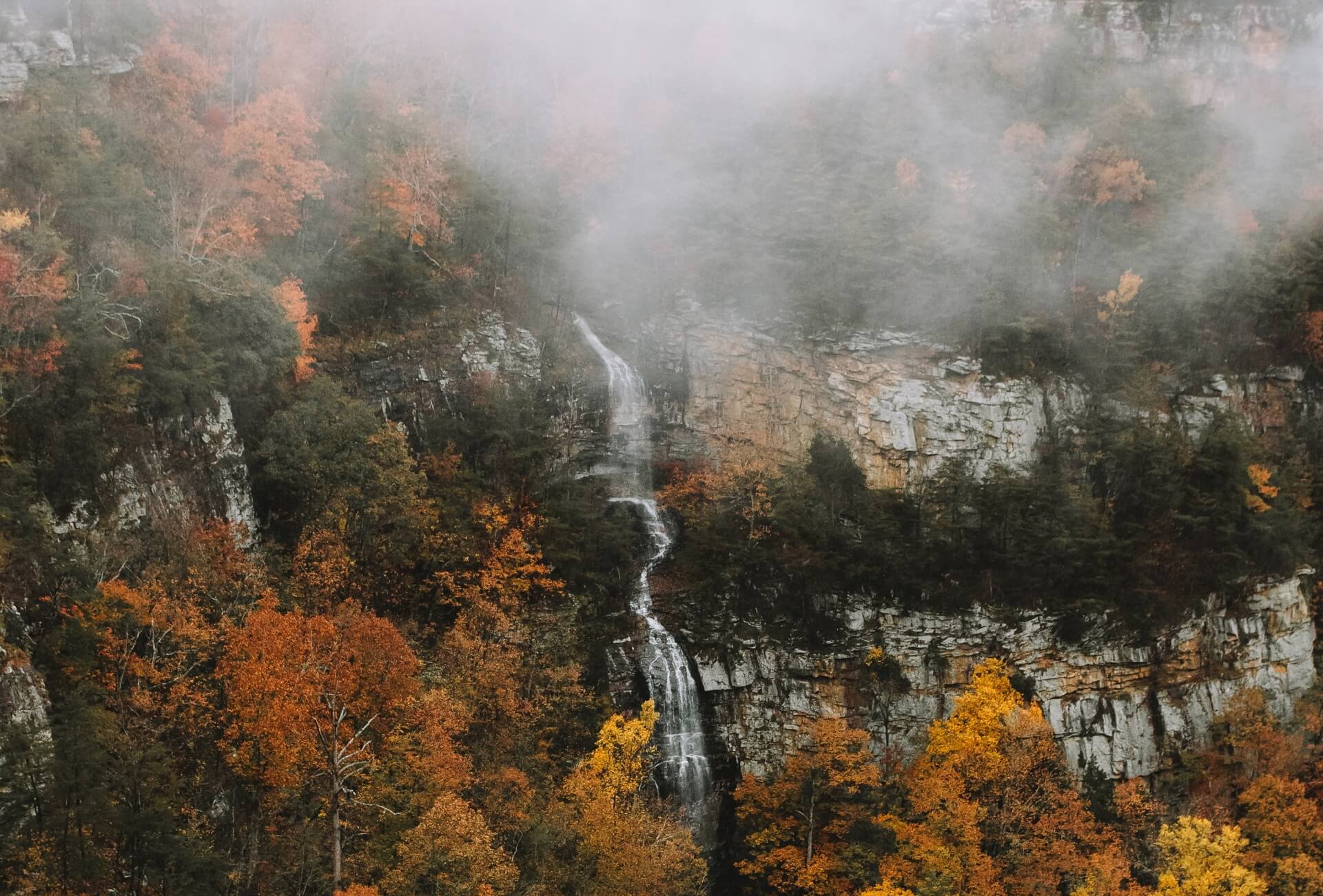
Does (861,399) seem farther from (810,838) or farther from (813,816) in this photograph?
(810,838)

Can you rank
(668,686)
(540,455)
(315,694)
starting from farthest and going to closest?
1. (540,455)
2. (668,686)
3. (315,694)

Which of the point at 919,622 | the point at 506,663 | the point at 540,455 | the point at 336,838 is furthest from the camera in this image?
the point at 919,622

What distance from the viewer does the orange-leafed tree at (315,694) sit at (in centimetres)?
2467

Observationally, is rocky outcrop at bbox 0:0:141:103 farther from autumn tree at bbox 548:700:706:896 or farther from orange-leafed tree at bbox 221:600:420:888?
autumn tree at bbox 548:700:706:896

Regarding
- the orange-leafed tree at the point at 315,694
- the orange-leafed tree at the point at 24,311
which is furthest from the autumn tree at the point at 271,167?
the orange-leafed tree at the point at 315,694

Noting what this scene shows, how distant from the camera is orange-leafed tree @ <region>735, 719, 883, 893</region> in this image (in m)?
33.0

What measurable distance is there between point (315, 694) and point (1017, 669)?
26.4 m

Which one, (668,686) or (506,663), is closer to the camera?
(506,663)

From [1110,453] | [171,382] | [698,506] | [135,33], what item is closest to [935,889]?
[698,506]

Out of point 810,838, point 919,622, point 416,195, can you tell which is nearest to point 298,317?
point 416,195

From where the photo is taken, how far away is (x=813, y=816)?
33.7m

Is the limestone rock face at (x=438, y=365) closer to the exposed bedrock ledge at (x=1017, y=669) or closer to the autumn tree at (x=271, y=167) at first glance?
the autumn tree at (x=271, y=167)

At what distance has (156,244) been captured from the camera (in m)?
32.3

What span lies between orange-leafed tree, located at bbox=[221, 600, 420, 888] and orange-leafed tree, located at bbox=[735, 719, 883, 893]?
13.7m
